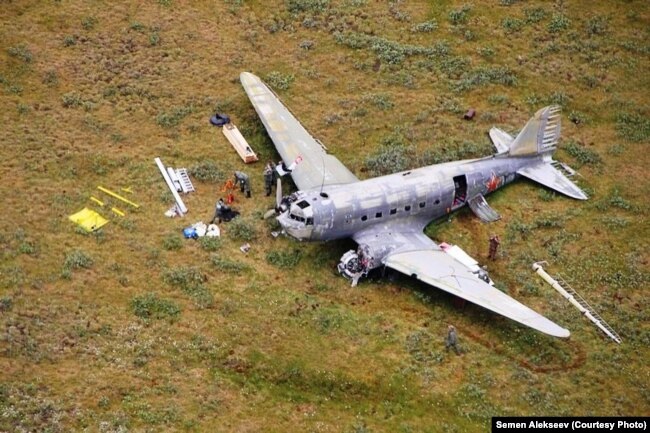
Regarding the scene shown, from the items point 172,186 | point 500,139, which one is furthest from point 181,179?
point 500,139

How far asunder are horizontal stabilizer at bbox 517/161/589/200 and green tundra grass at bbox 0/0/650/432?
587 mm

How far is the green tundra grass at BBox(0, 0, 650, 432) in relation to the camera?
29297mm

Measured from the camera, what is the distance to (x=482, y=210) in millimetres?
38875

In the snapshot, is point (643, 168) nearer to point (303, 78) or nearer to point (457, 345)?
point (457, 345)

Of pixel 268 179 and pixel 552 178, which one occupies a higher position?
pixel 552 178

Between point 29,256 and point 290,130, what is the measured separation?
1574 centimetres

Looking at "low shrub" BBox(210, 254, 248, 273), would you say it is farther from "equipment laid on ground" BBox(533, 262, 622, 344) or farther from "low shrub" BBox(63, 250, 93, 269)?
"equipment laid on ground" BBox(533, 262, 622, 344)

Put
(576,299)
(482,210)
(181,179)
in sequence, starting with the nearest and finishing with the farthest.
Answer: (576,299), (482,210), (181,179)

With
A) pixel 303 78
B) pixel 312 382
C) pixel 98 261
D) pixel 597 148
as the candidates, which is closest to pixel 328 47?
pixel 303 78

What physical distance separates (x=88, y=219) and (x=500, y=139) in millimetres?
24415

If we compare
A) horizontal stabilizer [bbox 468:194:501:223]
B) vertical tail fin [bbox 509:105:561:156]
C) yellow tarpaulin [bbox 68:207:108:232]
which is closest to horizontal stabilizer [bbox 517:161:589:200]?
vertical tail fin [bbox 509:105:561:156]

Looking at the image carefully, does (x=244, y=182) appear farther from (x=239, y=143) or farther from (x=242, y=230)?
(x=239, y=143)

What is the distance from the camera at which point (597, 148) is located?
43.6 m

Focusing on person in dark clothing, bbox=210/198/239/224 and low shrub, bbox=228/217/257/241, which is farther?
person in dark clothing, bbox=210/198/239/224
